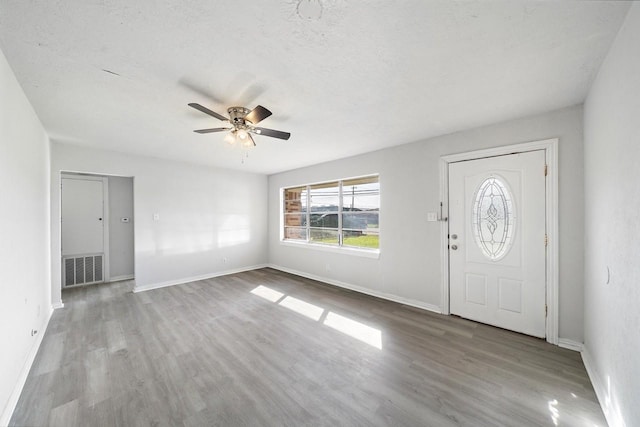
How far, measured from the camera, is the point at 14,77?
1.83 m

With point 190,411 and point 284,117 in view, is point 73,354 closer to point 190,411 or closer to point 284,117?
point 190,411

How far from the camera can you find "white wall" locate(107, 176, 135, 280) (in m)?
4.95

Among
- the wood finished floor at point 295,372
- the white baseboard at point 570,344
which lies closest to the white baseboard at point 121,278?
the wood finished floor at point 295,372

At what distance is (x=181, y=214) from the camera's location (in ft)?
15.7

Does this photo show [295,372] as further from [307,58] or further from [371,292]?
[307,58]

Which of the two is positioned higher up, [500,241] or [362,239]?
[500,241]

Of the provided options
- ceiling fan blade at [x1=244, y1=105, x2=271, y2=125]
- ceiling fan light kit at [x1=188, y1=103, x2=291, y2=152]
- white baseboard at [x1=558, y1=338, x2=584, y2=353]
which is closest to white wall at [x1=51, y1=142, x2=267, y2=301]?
ceiling fan light kit at [x1=188, y1=103, x2=291, y2=152]

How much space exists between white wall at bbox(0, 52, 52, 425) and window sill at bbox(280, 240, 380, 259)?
12.5ft

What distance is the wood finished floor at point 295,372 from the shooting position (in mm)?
1640

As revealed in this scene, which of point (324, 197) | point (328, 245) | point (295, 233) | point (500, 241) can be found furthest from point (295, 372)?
point (295, 233)

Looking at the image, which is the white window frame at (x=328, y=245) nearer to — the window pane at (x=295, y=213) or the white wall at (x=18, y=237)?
the window pane at (x=295, y=213)

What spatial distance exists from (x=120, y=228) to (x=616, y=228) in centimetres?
706

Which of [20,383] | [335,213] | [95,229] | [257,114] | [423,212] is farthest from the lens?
[335,213]

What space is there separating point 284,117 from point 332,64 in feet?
3.35
